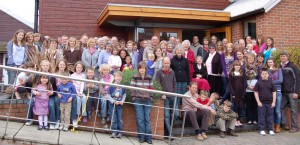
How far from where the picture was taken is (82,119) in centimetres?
616

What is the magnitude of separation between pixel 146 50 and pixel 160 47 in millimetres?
356

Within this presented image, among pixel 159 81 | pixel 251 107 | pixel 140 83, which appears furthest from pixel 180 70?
pixel 251 107

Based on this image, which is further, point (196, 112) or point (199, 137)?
point (196, 112)

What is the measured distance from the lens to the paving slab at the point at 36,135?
5086 mm

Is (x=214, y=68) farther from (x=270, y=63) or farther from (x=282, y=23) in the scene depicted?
(x=282, y=23)

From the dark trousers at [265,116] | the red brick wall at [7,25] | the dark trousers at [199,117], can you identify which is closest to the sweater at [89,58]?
the dark trousers at [199,117]

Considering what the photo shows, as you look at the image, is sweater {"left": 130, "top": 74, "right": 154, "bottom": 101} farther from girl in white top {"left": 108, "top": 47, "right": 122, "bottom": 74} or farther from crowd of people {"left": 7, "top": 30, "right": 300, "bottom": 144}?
girl in white top {"left": 108, "top": 47, "right": 122, "bottom": 74}

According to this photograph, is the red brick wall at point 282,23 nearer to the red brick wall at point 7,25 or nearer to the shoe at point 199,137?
the shoe at point 199,137

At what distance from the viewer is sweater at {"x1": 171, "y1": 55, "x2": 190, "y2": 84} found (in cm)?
704

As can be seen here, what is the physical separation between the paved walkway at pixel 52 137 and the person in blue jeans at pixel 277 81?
2861 millimetres

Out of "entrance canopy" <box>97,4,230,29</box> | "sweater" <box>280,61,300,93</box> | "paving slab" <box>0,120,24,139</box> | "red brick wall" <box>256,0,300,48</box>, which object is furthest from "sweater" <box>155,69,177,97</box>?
"red brick wall" <box>256,0,300,48</box>

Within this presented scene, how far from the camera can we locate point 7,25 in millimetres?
23156

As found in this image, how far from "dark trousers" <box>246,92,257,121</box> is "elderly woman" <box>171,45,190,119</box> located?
1.56 meters

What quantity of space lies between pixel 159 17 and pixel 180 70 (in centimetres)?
380
